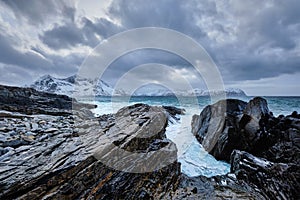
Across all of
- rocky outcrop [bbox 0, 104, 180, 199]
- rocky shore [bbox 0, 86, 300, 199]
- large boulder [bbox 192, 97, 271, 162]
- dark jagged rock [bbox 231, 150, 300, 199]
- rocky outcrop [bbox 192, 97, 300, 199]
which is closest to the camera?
rocky outcrop [bbox 0, 104, 180, 199]

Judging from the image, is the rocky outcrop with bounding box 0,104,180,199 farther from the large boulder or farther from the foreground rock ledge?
the large boulder

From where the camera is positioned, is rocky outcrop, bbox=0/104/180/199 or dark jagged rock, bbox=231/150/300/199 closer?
rocky outcrop, bbox=0/104/180/199

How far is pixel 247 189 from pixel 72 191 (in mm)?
4889

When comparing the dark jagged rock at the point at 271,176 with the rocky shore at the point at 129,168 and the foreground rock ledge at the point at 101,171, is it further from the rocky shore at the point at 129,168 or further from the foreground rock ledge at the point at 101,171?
the foreground rock ledge at the point at 101,171

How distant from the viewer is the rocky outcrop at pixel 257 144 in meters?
4.60

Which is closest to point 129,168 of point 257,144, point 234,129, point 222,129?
point 222,129

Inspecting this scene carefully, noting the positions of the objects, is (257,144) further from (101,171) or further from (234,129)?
(101,171)

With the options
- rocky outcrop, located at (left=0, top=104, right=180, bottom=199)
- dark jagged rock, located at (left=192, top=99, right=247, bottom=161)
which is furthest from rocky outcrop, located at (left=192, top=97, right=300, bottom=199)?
rocky outcrop, located at (left=0, top=104, right=180, bottom=199)

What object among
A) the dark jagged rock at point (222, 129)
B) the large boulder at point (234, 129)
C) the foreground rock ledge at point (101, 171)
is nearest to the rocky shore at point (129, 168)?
the foreground rock ledge at point (101, 171)

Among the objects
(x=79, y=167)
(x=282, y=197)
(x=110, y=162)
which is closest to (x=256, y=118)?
(x=282, y=197)

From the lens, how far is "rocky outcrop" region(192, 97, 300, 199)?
181 inches

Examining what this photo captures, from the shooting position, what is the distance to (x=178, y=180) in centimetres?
490

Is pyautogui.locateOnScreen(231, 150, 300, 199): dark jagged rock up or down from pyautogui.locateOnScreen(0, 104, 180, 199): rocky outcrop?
down

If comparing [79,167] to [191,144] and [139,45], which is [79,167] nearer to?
[191,144]
